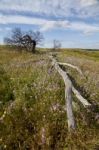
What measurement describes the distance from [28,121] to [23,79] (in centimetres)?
357

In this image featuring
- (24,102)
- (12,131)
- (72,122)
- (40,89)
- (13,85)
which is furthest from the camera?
(13,85)

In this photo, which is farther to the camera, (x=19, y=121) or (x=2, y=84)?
(x=2, y=84)

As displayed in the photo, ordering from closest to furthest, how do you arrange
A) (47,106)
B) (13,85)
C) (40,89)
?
(47,106)
(40,89)
(13,85)

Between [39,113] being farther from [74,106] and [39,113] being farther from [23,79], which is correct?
[23,79]

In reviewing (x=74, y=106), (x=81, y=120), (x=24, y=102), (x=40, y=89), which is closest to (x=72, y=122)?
(x=81, y=120)

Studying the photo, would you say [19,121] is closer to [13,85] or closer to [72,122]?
[72,122]

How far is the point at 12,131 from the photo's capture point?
6.45 metres

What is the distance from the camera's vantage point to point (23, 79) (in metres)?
10.2

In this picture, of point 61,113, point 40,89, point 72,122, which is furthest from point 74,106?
point 40,89

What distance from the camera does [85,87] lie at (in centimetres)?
866

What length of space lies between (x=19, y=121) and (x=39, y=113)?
43 cm

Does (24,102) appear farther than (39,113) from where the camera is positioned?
Yes

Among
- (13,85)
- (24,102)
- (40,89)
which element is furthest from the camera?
(13,85)

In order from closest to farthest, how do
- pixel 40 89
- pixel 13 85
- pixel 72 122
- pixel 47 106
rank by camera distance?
1. pixel 72 122
2. pixel 47 106
3. pixel 40 89
4. pixel 13 85
